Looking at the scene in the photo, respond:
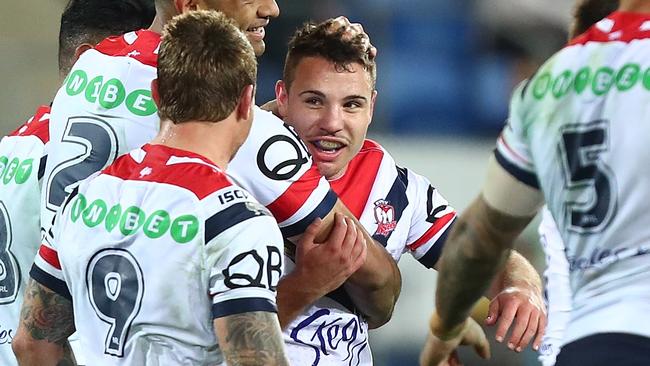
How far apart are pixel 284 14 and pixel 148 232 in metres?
4.52

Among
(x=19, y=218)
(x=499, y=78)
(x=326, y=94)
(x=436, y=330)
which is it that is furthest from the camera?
(x=499, y=78)

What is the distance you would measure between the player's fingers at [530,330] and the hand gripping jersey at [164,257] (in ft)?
3.31

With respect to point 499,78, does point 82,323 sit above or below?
below

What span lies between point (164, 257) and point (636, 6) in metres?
1.10

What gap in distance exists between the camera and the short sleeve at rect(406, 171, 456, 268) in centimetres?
374

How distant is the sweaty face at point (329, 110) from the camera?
3.64 meters

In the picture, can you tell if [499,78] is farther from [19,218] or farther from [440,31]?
[19,218]

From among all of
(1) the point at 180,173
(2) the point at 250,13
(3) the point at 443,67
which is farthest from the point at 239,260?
(3) the point at 443,67

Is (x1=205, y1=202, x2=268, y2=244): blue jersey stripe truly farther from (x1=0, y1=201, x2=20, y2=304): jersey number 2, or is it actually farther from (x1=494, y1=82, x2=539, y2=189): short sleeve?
(x1=0, y1=201, x2=20, y2=304): jersey number 2

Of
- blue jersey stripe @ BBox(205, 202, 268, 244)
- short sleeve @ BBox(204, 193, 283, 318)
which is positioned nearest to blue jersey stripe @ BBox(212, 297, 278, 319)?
short sleeve @ BBox(204, 193, 283, 318)

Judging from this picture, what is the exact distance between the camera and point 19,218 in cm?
392

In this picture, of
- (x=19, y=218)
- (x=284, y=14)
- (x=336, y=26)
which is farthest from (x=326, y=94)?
(x=284, y=14)

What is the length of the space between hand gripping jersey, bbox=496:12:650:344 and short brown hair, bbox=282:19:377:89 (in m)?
1.39

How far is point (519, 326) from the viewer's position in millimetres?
3422
